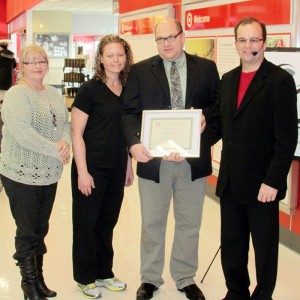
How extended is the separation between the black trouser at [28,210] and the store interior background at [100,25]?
79.3 inches

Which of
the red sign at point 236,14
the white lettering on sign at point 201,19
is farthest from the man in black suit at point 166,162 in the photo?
the white lettering on sign at point 201,19

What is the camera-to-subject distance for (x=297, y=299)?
3.24 metres

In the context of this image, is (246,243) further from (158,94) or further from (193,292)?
(158,94)

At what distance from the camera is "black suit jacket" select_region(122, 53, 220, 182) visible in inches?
112

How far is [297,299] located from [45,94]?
6.80 feet

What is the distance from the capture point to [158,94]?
286 cm

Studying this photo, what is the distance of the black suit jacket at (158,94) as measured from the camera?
2846mm

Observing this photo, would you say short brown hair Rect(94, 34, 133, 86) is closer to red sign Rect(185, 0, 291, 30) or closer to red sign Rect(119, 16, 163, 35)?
red sign Rect(185, 0, 291, 30)

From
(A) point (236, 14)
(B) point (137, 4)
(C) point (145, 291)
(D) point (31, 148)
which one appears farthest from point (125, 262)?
(B) point (137, 4)

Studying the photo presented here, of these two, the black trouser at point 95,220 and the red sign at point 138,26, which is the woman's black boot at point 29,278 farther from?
the red sign at point 138,26

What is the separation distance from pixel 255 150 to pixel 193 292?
3.68ft

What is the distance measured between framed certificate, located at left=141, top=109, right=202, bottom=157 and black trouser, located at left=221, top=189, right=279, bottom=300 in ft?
1.16

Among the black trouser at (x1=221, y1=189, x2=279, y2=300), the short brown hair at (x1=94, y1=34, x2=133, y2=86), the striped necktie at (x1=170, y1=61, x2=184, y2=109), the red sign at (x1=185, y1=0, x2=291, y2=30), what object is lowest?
the black trouser at (x1=221, y1=189, x2=279, y2=300)

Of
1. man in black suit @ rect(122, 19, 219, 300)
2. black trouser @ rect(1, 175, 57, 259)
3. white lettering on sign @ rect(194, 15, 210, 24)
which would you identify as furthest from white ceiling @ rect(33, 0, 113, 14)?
black trouser @ rect(1, 175, 57, 259)
